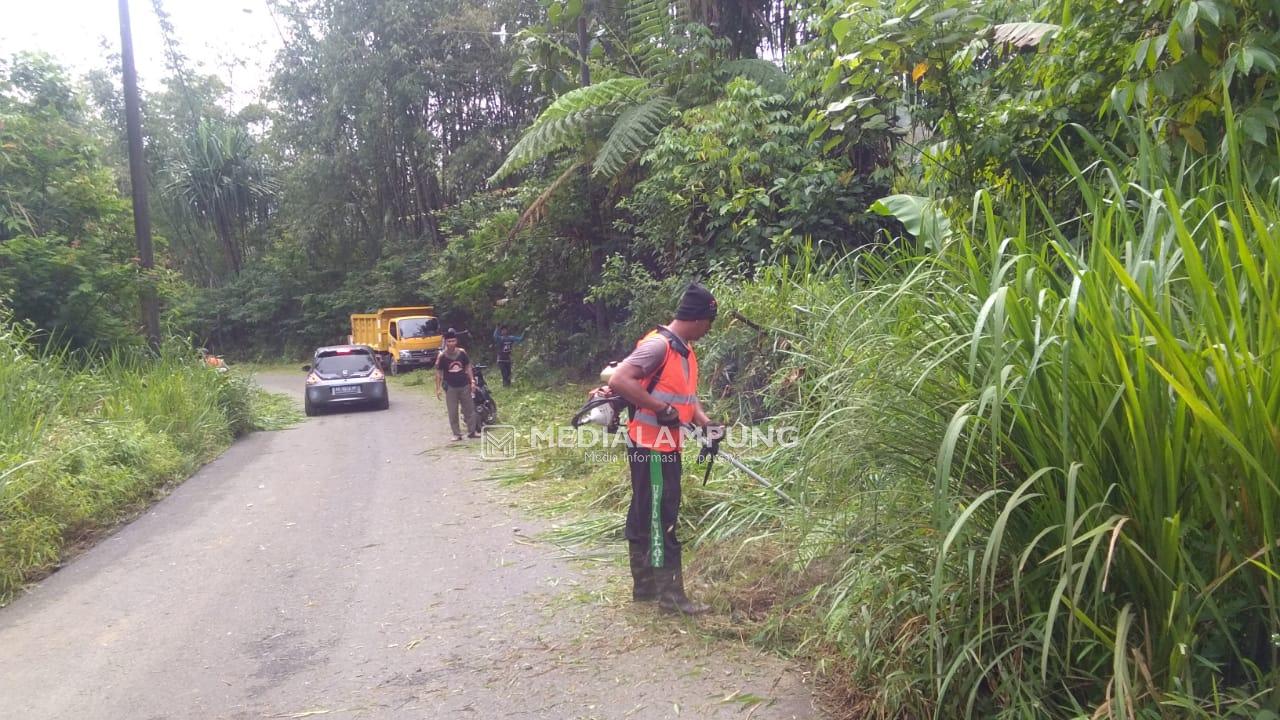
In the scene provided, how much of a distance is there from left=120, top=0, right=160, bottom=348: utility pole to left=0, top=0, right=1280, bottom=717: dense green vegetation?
301mm

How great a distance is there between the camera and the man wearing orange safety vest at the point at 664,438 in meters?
4.93

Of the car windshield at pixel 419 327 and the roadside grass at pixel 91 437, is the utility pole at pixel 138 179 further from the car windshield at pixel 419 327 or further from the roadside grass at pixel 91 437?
the car windshield at pixel 419 327

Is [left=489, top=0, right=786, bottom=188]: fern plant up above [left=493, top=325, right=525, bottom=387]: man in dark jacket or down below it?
above

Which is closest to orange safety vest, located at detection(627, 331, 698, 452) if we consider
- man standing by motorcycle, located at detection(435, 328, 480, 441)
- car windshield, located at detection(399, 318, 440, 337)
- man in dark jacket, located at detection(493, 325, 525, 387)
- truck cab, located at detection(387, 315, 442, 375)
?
man standing by motorcycle, located at detection(435, 328, 480, 441)

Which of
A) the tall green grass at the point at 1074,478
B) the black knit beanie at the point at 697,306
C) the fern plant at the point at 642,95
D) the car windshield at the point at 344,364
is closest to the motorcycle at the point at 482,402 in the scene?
the fern plant at the point at 642,95

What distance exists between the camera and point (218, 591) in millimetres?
6285

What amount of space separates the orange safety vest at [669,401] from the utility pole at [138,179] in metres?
13.2

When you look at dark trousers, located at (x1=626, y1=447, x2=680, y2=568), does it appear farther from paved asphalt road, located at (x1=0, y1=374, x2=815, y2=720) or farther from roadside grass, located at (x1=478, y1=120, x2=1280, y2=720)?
roadside grass, located at (x1=478, y1=120, x2=1280, y2=720)

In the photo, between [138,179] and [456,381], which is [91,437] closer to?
[456,381]

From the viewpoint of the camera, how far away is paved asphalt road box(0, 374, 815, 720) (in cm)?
422

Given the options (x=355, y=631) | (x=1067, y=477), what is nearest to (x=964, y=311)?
(x=1067, y=477)

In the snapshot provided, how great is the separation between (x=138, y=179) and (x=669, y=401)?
1406 centimetres

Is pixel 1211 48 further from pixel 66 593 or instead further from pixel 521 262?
pixel 521 262

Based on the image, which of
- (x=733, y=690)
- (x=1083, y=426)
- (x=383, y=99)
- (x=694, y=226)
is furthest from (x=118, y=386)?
(x=383, y=99)
